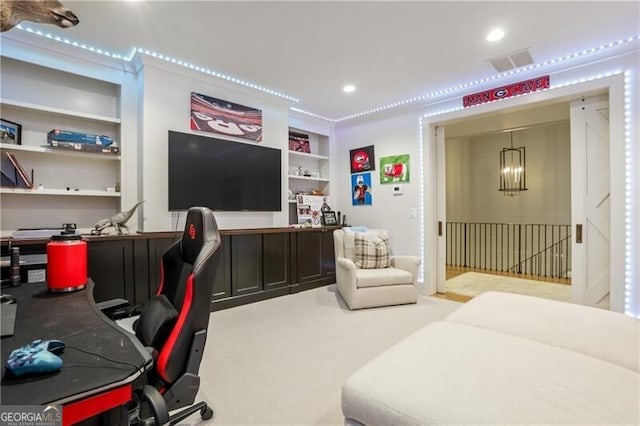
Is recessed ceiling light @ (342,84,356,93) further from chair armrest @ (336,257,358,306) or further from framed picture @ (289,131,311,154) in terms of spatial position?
chair armrest @ (336,257,358,306)

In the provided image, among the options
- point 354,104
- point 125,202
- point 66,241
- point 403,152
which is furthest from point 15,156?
point 403,152

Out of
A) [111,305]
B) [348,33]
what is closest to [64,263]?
[111,305]

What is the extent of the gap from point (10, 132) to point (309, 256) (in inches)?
135

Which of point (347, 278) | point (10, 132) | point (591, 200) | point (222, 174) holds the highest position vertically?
point (10, 132)

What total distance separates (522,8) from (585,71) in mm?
1478

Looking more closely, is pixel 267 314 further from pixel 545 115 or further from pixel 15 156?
pixel 545 115

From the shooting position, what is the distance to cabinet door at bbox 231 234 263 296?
3629mm

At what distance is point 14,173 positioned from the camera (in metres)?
2.68

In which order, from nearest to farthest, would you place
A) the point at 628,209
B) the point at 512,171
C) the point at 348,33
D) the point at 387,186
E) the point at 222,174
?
1. the point at 348,33
2. the point at 628,209
3. the point at 222,174
4. the point at 387,186
5. the point at 512,171

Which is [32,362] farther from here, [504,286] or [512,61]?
[504,286]

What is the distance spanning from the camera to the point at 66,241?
1.50m

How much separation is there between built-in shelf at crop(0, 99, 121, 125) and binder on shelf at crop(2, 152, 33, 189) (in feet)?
1.44

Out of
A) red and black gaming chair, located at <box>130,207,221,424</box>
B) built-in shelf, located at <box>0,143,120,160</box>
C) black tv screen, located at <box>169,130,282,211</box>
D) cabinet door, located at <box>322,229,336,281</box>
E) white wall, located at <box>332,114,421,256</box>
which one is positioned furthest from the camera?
cabinet door, located at <box>322,229,336,281</box>

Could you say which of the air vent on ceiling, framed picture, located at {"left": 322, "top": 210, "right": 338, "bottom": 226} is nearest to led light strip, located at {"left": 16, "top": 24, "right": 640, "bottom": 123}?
the air vent on ceiling
